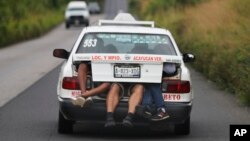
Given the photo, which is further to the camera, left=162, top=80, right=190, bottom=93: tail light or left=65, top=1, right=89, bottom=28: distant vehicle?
left=65, top=1, right=89, bottom=28: distant vehicle

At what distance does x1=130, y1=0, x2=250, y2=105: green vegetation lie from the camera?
16.7 m

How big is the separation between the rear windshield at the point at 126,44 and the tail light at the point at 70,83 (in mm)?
725

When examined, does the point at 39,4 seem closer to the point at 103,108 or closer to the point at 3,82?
the point at 3,82

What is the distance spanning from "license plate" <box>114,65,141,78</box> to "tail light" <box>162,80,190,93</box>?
0.40 metres

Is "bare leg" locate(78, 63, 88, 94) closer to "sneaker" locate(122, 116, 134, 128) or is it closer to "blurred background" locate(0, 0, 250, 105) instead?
"sneaker" locate(122, 116, 134, 128)

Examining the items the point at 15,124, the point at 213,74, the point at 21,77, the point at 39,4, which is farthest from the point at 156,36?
the point at 39,4

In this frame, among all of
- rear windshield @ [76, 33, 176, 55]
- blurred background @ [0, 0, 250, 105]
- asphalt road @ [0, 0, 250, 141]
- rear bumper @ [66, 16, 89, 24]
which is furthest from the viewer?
rear bumper @ [66, 16, 89, 24]

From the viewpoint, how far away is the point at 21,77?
2255 cm

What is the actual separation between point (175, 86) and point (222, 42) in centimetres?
1033

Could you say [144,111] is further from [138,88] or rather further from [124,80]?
[124,80]

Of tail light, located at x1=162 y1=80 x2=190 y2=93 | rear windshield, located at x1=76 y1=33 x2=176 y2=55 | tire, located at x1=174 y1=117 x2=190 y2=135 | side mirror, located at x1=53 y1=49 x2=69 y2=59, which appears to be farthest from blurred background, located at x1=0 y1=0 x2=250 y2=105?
side mirror, located at x1=53 y1=49 x2=69 y2=59

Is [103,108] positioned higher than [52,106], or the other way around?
[103,108]

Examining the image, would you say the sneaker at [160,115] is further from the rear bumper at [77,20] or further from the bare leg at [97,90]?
the rear bumper at [77,20]

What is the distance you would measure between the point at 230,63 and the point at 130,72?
303 inches
